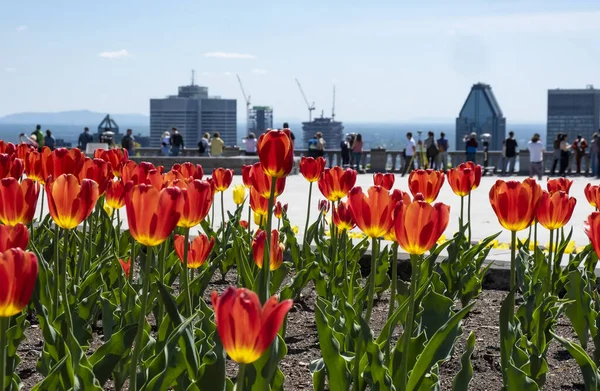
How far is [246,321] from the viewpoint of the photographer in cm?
165

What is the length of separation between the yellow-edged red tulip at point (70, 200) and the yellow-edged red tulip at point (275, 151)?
0.50 m

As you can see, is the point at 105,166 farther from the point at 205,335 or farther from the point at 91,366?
the point at 91,366

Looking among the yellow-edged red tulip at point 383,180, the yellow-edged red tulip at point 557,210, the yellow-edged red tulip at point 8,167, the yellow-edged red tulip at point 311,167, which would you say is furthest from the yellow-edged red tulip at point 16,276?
the yellow-edged red tulip at point 311,167

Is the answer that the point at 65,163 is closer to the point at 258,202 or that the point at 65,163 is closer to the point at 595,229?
the point at 258,202

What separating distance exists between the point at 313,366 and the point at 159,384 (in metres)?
1.06

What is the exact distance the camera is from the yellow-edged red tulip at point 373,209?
285 cm

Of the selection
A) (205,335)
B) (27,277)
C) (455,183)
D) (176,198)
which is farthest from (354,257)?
(27,277)

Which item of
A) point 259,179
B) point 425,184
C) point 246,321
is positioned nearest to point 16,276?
point 246,321

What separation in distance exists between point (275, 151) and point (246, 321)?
1.19 meters

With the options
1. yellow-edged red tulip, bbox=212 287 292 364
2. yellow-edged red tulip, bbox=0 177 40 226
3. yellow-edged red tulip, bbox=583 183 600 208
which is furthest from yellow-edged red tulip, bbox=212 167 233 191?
yellow-edged red tulip, bbox=212 287 292 364

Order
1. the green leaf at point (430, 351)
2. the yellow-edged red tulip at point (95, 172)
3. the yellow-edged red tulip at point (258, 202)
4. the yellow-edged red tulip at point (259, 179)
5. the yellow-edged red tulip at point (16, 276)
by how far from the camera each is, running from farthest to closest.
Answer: the yellow-edged red tulip at point (258, 202) → the yellow-edged red tulip at point (259, 179) → the yellow-edged red tulip at point (95, 172) → the green leaf at point (430, 351) → the yellow-edged red tulip at point (16, 276)

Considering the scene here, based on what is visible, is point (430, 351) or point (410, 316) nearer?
point (410, 316)

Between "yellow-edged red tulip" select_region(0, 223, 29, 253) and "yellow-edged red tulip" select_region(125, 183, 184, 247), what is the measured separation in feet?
0.89

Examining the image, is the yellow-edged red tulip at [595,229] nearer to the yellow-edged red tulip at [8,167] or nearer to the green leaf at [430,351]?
the green leaf at [430,351]
